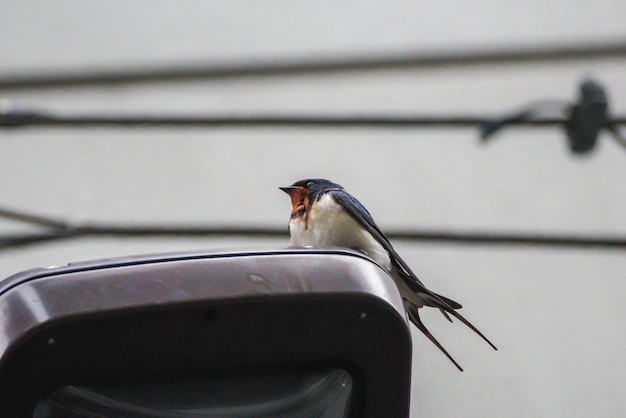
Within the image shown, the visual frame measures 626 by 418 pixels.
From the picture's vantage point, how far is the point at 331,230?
1.84 metres

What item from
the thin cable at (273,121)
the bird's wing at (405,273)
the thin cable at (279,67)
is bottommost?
the bird's wing at (405,273)

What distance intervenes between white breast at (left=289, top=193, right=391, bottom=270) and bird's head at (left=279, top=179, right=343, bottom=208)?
0.28ft

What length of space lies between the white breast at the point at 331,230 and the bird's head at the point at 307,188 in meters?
0.08

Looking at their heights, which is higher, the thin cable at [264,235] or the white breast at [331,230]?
the white breast at [331,230]

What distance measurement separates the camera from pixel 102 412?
2.91 ft

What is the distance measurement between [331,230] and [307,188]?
208mm

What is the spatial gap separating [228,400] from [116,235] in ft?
6.29

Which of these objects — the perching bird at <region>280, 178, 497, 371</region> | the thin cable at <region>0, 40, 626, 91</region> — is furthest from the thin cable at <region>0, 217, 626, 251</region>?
the perching bird at <region>280, 178, 497, 371</region>

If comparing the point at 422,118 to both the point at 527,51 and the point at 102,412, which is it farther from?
the point at 102,412

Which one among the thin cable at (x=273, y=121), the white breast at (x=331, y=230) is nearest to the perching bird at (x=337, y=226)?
the white breast at (x=331, y=230)

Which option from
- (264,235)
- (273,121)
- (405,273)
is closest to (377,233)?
(405,273)

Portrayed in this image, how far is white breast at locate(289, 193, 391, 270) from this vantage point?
1.82m

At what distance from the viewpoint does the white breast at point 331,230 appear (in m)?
1.82

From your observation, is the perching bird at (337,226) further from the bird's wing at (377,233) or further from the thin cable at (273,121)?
the thin cable at (273,121)
